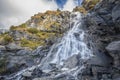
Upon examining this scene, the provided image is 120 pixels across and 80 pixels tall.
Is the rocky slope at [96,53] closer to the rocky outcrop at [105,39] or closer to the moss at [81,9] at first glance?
the rocky outcrop at [105,39]

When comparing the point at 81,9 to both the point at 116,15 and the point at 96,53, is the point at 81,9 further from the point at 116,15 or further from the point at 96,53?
the point at 96,53

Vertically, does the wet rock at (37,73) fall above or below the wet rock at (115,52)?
below

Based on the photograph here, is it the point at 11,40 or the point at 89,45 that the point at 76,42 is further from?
the point at 11,40

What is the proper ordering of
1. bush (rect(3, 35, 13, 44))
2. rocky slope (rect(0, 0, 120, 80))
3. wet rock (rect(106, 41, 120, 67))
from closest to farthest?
1. wet rock (rect(106, 41, 120, 67))
2. rocky slope (rect(0, 0, 120, 80))
3. bush (rect(3, 35, 13, 44))

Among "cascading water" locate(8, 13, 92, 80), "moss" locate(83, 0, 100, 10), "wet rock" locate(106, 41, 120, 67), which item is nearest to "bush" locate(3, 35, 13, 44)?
"cascading water" locate(8, 13, 92, 80)

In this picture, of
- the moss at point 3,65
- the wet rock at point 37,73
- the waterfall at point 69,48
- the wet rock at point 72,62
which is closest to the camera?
Result: the wet rock at point 37,73

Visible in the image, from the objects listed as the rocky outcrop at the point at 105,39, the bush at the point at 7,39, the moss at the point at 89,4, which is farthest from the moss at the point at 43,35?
the rocky outcrop at the point at 105,39

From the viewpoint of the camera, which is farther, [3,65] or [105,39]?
[3,65]

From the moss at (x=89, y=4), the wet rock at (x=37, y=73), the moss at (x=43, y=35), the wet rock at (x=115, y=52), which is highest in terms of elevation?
the moss at (x=89, y=4)

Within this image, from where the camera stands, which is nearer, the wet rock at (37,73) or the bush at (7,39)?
the wet rock at (37,73)

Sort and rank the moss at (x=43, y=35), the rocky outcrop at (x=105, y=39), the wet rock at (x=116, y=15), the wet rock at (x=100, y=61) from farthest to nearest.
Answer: the moss at (x=43, y=35)
the wet rock at (x=116, y=15)
the wet rock at (x=100, y=61)
the rocky outcrop at (x=105, y=39)

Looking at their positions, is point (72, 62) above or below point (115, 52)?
below

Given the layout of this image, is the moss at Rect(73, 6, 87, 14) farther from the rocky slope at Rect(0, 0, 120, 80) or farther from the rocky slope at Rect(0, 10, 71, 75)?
the rocky slope at Rect(0, 0, 120, 80)

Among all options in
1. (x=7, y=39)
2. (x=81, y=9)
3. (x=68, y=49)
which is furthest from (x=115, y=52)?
(x=81, y=9)
